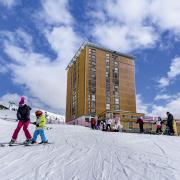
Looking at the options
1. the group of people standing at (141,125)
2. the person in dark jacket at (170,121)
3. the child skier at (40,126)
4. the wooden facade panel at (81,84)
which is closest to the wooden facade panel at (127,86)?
the wooden facade panel at (81,84)

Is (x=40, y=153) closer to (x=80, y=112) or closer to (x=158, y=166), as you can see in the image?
(x=158, y=166)

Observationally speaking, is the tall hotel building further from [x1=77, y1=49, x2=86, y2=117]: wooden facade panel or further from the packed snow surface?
the packed snow surface

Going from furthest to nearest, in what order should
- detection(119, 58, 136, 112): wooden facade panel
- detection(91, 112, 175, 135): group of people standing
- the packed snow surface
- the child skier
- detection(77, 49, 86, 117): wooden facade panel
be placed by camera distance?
detection(119, 58, 136, 112): wooden facade panel
detection(77, 49, 86, 117): wooden facade panel
detection(91, 112, 175, 135): group of people standing
the child skier
the packed snow surface

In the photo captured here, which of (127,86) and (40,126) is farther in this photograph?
(127,86)

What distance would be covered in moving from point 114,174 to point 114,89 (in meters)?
78.1

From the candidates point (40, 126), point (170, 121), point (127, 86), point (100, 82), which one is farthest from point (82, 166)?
point (127, 86)

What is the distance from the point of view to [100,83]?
8119 centimetres

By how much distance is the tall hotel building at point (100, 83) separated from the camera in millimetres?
78438

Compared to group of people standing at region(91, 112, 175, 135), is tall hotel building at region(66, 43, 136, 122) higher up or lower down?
higher up

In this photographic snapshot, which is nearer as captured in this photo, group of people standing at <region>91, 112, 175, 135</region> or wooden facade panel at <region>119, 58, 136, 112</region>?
group of people standing at <region>91, 112, 175, 135</region>

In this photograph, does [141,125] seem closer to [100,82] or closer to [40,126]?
[40,126]

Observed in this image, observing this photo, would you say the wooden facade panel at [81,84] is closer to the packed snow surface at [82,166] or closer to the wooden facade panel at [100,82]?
the wooden facade panel at [100,82]

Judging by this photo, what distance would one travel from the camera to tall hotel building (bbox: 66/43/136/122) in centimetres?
7844

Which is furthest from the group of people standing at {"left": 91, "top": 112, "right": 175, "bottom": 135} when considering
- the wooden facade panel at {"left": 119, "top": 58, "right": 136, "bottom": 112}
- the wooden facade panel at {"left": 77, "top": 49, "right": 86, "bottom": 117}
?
the wooden facade panel at {"left": 119, "top": 58, "right": 136, "bottom": 112}
